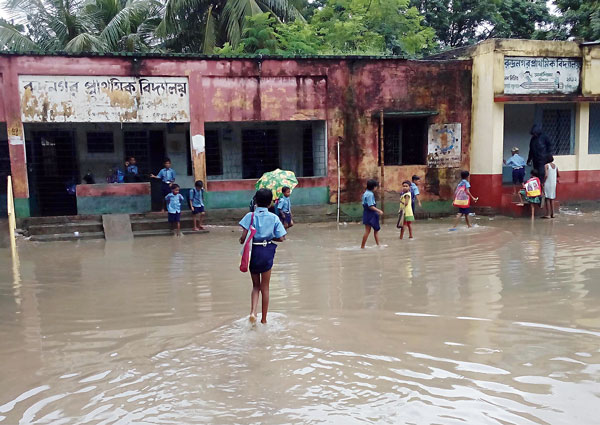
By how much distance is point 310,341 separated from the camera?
5.55 m

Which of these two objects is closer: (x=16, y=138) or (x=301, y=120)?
(x=16, y=138)

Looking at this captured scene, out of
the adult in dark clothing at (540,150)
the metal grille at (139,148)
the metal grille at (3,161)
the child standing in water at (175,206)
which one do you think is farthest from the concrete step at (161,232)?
the adult in dark clothing at (540,150)

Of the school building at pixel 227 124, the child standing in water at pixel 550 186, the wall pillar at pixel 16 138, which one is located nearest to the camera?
the wall pillar at pixel 16 138

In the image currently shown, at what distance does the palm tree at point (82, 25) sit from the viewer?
2084 cm

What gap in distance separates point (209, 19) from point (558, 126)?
521 inches

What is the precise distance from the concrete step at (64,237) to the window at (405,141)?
26.8ft

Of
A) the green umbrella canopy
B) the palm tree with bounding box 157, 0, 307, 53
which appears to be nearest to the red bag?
the green umbrella canopy

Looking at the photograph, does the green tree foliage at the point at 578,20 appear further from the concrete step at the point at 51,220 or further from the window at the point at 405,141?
the concrete step at the point at 51,220

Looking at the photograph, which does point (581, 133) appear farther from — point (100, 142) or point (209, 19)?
point (100, 142)

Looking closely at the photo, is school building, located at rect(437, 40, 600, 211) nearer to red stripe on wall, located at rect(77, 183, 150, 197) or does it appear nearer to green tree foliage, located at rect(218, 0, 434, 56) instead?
green tree foliage, located at rect(218, 0, 434, 56)

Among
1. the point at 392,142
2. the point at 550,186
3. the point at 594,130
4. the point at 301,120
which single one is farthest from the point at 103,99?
the point at 594,130

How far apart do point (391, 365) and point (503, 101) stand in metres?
12.4

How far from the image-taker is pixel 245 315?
6.51 metres

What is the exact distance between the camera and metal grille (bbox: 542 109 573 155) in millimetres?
16891
